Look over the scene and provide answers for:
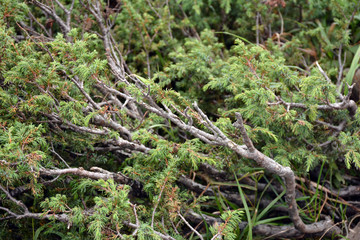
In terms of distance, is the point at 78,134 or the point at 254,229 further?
the point at 254,229

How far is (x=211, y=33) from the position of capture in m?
3.21

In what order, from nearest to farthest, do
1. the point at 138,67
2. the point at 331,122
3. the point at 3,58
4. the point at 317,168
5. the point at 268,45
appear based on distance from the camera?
the point at 3,58 < the point at 331,122 < the point at 317,168 < the point at 268,45 < the point at 138,67

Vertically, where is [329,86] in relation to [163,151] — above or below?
above

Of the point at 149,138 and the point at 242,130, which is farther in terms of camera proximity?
the point at 149,138

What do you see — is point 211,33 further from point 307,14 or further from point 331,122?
point 331,122

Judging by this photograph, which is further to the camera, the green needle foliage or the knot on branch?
the green needle foliage

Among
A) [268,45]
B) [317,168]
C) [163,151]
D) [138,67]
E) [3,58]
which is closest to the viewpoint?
[163,151]

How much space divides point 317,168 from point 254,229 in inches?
32.4

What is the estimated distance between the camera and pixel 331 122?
2.50 meters

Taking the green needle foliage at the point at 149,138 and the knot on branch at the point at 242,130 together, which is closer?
the knot on branch at the point at 242,130

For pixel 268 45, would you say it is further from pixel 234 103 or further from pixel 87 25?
pixel 87 25

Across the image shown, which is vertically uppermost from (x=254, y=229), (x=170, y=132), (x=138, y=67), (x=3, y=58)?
(x=3, y=58)

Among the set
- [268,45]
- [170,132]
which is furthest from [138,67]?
[268,45]

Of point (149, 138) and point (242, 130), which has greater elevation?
point (242, 130)
